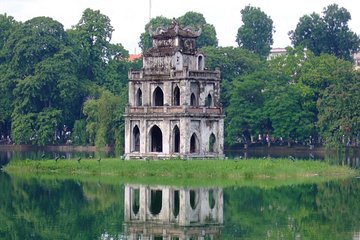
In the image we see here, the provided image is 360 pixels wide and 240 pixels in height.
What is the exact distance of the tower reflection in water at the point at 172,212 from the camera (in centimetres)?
3809

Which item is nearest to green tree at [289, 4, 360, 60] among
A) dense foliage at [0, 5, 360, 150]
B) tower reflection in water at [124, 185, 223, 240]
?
dense foliage at [0, 5, 360, 150]

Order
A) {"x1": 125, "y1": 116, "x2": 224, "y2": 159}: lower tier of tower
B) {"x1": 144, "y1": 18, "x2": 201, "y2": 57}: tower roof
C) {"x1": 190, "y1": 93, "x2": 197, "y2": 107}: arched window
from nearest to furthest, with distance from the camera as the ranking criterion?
{"x1": 125, "y1": 116, "x2": 224, "y2": 159}: lower tier of tower
{"x1": 144, "y1": 18, "x2": 201, "y2": 57}: tower roof
{"x1": 190, "y1": 93, "x2": 197, "y2": 107}: arched window

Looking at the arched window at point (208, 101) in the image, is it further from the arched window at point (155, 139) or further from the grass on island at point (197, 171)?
the grass on island at point (197, 171)

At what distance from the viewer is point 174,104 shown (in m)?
69.3

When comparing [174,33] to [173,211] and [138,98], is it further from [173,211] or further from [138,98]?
[173,211]

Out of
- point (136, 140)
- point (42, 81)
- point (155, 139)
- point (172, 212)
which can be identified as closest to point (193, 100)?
point (155, 139)

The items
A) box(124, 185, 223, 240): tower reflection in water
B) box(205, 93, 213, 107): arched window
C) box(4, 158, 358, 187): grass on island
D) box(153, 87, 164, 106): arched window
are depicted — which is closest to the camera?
box(124, 185, 223, 240): tower reflection in water

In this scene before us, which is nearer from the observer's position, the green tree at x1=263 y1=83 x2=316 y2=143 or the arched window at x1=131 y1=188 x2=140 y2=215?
the arched window at x1=131 y1=188 x2=140 y2=215

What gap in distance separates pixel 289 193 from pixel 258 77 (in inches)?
2029

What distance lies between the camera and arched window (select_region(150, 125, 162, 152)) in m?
69.7

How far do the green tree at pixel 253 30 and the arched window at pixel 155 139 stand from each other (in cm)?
6294

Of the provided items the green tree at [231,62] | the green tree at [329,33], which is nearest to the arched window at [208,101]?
the green tree at [231,62]

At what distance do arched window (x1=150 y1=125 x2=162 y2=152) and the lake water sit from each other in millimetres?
12313

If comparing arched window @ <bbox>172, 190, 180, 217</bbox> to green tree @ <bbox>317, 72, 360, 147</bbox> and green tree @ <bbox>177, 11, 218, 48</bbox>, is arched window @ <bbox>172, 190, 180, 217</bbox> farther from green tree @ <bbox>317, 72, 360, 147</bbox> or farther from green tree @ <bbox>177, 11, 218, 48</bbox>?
green tree @ <bbox>177, 11, 218, 48</bbox>
